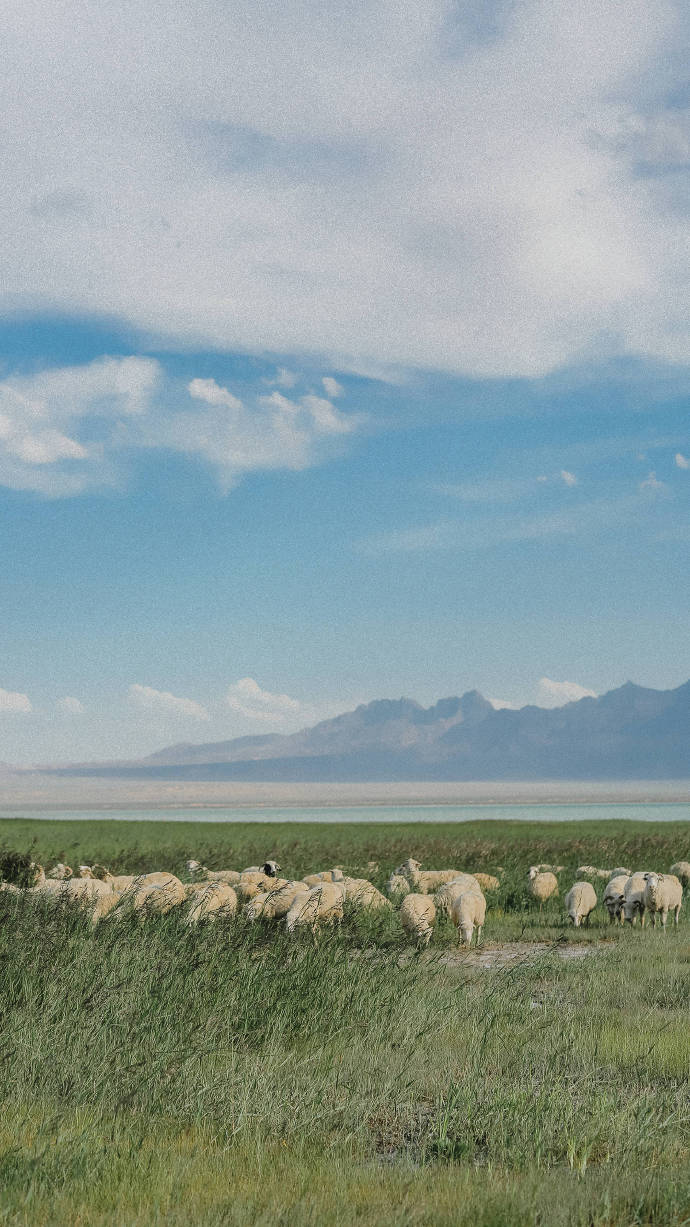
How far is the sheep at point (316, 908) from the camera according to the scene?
12977 millimetres

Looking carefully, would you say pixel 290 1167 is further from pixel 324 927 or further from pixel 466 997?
pixel 324 927

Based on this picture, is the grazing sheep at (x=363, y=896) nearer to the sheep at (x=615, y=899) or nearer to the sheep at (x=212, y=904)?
the sheep at (x=212, y=904)

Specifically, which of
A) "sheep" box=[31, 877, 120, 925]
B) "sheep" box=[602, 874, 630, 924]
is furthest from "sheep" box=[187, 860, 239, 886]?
"sheep" box=[602, 874, 630, 924]

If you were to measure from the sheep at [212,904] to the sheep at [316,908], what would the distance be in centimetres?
83

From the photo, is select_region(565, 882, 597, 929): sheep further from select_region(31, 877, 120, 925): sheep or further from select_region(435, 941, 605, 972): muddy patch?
select_region(31, 877, 120, 925): sheep

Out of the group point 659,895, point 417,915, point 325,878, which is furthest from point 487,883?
point 417,915

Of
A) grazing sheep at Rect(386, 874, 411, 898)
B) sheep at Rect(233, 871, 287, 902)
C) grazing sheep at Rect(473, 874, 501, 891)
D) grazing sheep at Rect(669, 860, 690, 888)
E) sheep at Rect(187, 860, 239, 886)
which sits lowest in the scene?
grazing sheep at Rect(669, 860, 690, 888)

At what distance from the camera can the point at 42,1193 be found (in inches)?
194

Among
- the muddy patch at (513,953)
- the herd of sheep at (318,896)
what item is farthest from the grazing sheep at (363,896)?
the muddy patch at (513,953)

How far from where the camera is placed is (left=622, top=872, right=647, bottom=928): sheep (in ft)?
61.8

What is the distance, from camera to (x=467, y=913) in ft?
50.4

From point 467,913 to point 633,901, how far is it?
510 cm

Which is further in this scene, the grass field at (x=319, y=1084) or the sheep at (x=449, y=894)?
the sheep at (x=449, y=894)

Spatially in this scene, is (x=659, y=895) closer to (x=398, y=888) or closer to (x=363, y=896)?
(x=398, y=888)
